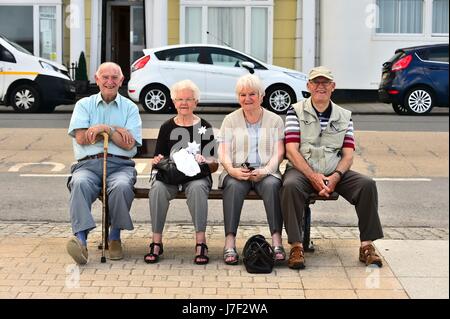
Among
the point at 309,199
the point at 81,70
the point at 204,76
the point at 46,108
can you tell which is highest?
the point at 81,70

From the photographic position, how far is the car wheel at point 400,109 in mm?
17094

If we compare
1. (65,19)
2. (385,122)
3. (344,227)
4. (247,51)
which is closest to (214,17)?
(247,51)

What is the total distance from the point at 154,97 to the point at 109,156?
11.2 meters

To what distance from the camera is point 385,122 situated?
15305 millimetres

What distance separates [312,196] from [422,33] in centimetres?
1681

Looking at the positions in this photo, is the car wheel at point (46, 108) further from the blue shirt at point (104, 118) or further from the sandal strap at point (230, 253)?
the sandal strap at point (230, 253)

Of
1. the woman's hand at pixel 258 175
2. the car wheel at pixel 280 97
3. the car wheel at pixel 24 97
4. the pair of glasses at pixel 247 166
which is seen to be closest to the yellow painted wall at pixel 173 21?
the car wheel at pixel 280 97

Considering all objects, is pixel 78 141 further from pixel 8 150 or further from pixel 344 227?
pixel 8 150

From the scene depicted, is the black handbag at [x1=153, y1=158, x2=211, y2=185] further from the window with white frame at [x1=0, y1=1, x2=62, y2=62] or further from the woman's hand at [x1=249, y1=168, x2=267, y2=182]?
the window with white frame at [x1=0, y1=1, x2=62, y2=62]

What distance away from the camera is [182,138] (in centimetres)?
549

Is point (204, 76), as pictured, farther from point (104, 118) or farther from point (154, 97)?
point (104, 118)

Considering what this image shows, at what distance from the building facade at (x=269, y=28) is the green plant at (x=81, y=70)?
2.75 ft

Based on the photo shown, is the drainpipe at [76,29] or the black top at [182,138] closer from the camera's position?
the black top at [182,138]

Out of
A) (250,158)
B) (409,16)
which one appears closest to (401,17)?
(409,16)
